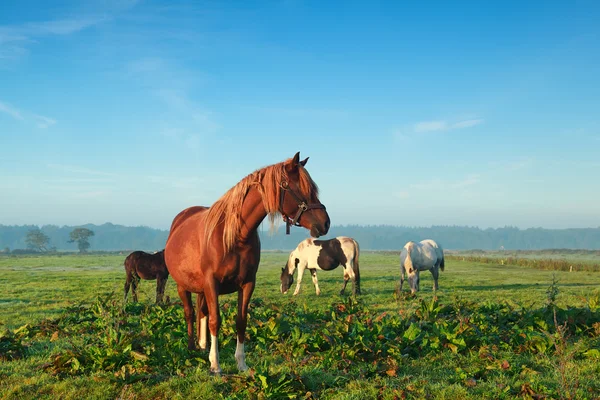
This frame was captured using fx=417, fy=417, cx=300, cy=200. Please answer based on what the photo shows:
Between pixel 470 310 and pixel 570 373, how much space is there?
4.41 m

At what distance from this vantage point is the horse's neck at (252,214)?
5617mm

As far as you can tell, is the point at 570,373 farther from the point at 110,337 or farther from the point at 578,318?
the point at 110,337

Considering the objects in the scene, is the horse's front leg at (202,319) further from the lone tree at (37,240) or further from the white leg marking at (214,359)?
the lone tree at (37,240)

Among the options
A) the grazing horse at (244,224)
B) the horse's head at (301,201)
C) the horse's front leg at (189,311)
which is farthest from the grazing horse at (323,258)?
the horse's head at (301,201)

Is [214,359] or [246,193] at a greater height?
[246,193]

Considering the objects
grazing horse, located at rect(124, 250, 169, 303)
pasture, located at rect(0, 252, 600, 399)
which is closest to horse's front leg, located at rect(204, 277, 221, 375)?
pasture, located at rect(0, 252, 600, 399)

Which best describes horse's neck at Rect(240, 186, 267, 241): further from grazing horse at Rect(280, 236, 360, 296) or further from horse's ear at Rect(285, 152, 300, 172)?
grazing horse at Rect(280, 236, 360, 296)

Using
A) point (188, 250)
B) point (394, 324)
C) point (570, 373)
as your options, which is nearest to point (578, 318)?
point (570, 373)

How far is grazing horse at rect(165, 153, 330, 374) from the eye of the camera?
5.37 metres

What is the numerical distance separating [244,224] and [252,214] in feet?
0.58

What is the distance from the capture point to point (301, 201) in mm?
5367

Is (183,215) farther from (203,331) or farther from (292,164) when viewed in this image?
(292,164)

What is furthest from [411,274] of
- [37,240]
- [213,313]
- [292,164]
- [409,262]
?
[37,240]

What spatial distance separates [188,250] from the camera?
6.37 m
